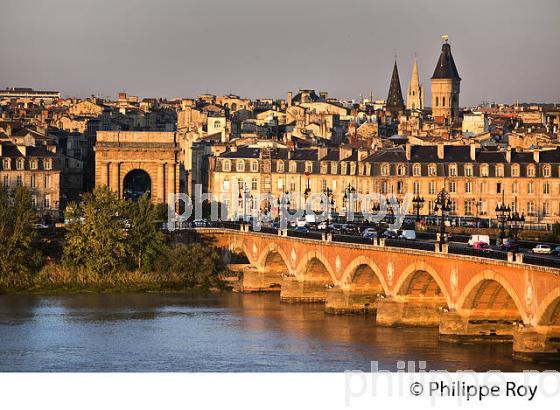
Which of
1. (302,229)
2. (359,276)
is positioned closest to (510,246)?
(359,276)

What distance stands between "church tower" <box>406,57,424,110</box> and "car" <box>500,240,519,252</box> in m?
70.1

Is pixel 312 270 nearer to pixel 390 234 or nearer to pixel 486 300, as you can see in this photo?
pixel 390 234

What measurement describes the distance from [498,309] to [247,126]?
46.2 meters

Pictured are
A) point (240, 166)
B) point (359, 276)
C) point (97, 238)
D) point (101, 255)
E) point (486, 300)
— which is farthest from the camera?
point (240, 166)

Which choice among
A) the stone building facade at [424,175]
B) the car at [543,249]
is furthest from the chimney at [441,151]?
the car at [543,249]

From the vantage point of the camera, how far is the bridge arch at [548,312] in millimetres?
34375

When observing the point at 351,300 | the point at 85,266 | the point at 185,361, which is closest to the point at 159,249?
the point at 85,266

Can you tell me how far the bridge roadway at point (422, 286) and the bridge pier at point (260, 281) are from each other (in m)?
0.02

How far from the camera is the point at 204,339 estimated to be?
40219mm

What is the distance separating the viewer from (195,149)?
235ft

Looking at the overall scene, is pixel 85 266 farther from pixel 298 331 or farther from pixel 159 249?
pixel 298 331

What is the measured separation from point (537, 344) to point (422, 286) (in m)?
6.55

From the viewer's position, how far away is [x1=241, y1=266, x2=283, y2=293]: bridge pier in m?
49.8

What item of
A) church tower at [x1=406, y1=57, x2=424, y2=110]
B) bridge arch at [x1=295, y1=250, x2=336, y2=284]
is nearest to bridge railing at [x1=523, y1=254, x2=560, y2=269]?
bridge arch at [x1=295, y1=250, x2=336, y2=284]
